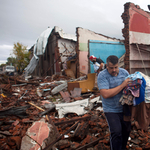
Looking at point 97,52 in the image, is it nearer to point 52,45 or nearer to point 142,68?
point 142,68

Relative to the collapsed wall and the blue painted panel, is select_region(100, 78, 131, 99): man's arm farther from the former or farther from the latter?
the blue painted panel

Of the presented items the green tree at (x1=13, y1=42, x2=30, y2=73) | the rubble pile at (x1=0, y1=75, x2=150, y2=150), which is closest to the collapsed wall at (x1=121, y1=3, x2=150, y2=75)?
the rubble pile at (x1=0, y1=75, x2=150, y2=150)

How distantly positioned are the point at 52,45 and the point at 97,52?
904 centimetres

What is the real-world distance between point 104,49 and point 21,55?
101 ft

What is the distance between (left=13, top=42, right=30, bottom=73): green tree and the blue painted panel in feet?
93.4

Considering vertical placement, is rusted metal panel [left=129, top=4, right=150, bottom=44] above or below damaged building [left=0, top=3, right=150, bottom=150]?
above

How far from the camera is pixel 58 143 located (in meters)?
2.96

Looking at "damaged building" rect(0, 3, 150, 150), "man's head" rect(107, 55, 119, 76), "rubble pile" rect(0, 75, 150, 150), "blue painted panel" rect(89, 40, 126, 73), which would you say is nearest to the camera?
"man's head" rect(107, 55, 119, 76)

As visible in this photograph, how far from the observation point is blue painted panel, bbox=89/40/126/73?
9.70m

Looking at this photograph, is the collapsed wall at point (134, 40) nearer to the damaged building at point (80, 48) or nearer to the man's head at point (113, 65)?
the damaged building at point (80, 48)

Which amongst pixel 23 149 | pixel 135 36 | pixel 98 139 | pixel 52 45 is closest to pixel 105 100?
pixel 98 139

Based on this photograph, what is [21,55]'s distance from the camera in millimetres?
35344

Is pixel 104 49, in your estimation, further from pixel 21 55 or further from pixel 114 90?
pixel 21 55

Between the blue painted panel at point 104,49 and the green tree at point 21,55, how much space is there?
28.5 m
